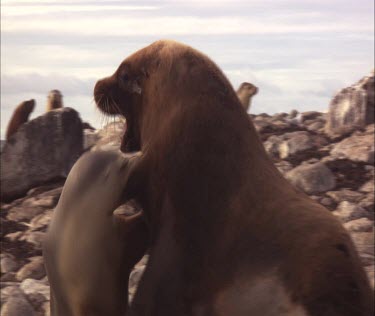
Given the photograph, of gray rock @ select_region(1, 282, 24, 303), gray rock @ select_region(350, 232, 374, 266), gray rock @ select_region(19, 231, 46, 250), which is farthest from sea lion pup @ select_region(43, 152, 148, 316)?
gray rock @ select_region(19, 231, 46, 250)

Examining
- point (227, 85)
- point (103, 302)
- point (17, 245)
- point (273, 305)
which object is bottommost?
point (17, 245)

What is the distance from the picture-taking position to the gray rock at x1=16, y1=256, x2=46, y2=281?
275 inches

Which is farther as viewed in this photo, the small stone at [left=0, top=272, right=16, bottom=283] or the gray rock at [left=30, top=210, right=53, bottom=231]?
the gray rock at [left=30, top=210, right=53, bottom=231]

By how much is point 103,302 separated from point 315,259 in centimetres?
110

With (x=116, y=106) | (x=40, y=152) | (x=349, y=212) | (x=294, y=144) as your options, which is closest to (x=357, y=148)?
(x=294, y=144)

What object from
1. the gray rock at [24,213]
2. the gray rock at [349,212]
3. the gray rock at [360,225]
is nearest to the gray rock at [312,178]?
the gray rock at [349,212]

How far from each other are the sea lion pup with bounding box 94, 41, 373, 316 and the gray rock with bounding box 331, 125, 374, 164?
192 inches

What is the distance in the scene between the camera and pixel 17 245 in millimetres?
7633

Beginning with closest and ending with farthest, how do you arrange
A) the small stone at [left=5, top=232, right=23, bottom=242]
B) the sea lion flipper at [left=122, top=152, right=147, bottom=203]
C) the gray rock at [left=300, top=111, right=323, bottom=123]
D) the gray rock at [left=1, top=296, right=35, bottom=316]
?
the sea lion flipper at [left=122, top=152, right=147, bottom=203] → the gray rock at [left=1, top=296, right=35, bottom=316] → the small stone at [left=5, top=232, right=23, bottom=242] → the gray rock at [left=300, top=111, right=323, bottom=123]

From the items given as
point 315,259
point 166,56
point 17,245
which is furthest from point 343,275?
point 17,245

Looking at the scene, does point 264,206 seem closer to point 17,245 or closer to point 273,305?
point 273,305

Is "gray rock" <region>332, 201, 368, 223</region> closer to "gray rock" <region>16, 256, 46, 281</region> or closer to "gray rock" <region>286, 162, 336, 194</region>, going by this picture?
"gray rock" <region>286, 162, 336, 194</region>

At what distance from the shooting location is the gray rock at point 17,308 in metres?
6.06

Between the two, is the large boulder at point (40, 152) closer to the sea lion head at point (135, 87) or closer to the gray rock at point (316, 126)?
the gray rock at point (316, 126)
